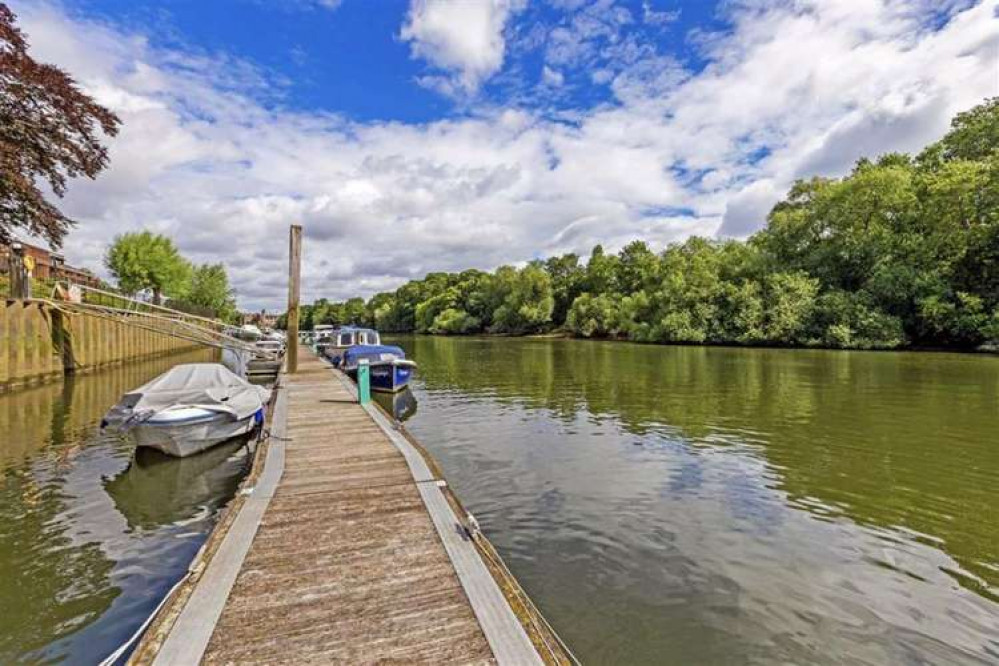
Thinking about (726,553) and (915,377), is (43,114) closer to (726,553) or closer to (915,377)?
(726,553)

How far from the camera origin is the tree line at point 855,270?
4388 cm

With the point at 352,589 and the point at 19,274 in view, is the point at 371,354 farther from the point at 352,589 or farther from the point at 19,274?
the point at 352,589

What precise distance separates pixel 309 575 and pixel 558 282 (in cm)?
9198

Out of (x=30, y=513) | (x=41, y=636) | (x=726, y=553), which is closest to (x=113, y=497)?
(x=30, y=513)

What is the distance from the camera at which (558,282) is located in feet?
312

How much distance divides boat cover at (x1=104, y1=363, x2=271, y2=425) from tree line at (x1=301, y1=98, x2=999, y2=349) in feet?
161

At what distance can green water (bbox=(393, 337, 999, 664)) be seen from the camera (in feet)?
17.1

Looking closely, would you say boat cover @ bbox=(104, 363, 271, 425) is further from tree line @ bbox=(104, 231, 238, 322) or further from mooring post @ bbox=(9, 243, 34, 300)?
tree line @ bbox=(104, 231, 238, 322)

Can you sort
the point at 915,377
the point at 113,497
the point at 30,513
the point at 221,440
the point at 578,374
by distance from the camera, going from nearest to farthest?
the point at 30,513 → the point at 113,497 → the point at 221,440 → the point at 915,377 → the point at 578,374

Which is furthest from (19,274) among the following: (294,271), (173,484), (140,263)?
Answer: (140,263)

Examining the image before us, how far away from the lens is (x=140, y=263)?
173 ft

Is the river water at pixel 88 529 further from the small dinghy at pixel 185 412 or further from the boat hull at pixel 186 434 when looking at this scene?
the small dinghy at pixel 185 412

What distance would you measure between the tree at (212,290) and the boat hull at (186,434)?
229 feet

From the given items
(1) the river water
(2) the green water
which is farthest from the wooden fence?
(2) the green water
